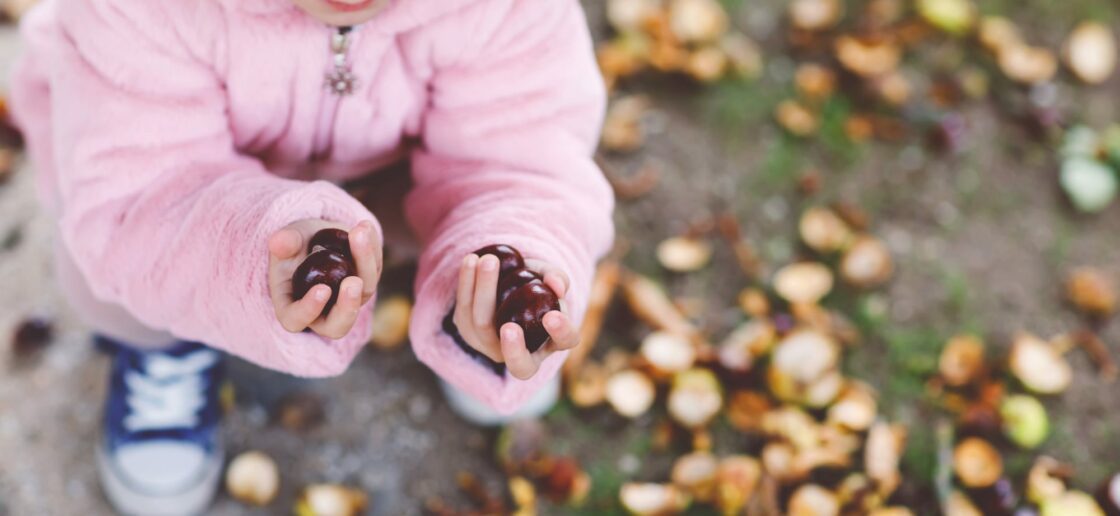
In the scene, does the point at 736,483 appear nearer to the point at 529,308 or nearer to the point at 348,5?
the point at 529,308

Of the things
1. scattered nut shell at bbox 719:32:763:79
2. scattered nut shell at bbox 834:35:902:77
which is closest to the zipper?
scattered nut shell at bbox 719:32:763:79

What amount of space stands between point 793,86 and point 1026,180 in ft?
1.30

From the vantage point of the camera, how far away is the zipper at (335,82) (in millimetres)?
932

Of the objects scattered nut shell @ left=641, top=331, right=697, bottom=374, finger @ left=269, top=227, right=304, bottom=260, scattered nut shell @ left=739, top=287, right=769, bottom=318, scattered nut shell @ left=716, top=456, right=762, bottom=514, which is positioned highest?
finger @ left=269, top=227, right=304, bottom=260

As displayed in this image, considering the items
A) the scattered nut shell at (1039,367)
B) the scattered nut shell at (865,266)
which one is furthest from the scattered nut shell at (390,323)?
the scattered nut shell at (1039,367)

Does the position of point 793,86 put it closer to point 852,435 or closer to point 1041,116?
point 1041,116

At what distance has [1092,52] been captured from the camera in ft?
5.80

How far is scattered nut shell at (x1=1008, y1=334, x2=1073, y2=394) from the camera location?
4.70ft

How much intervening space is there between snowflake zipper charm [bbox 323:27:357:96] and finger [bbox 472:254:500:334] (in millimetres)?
233

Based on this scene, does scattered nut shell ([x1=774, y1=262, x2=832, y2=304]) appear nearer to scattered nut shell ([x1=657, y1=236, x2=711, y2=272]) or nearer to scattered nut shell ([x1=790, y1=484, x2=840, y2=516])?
scattered nut shell ([x1=657, y1=236, x2=711, y2=272])

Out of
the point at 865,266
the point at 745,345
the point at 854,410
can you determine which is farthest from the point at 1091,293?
the point at 745,345

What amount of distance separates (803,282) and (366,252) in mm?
815

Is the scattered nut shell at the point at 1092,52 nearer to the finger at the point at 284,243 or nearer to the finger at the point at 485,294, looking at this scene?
the finger at the point at 485,294

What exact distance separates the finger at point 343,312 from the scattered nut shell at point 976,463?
0.88 metres
